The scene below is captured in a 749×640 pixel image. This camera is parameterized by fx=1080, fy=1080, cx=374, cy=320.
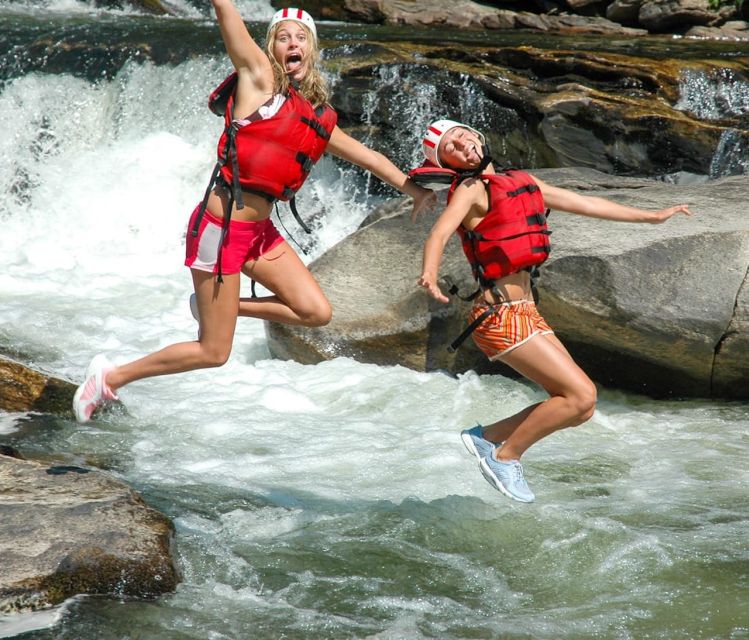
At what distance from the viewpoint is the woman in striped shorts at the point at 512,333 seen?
4.39m

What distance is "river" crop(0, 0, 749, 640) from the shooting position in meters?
3.96

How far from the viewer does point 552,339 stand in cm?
447

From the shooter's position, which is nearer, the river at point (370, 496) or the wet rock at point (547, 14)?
the river at point (370, 496)

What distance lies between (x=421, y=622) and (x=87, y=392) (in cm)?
218

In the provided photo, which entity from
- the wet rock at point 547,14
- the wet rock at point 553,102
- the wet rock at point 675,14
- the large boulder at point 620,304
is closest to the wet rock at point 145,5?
the wet rock at point 547,14

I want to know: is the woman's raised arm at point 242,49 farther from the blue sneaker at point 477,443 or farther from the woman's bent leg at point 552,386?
the blue sneaker at point 477,443

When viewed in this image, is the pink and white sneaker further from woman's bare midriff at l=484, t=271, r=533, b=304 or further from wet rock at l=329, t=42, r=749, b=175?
wet rock at l=329, t=42, r=749, b=175

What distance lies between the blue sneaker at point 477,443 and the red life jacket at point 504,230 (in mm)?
650

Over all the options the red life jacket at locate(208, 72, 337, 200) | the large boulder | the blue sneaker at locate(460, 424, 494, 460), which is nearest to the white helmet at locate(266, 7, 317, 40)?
the red life jacket at locate(208, 72, 337, 200)

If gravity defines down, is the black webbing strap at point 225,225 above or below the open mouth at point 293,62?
below

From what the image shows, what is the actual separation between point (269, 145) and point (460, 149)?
796 millimetres

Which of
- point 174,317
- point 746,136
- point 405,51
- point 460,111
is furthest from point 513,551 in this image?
point 405,51

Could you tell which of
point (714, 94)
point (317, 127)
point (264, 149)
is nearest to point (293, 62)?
point (317, 127)

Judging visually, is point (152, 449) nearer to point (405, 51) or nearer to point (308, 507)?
point (308, 507)
